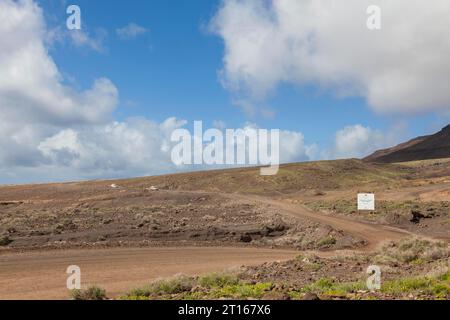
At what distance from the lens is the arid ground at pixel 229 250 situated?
14.1 metres

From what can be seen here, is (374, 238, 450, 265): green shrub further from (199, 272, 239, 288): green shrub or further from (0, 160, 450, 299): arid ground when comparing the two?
(199, 272, 239, 288): green shrub

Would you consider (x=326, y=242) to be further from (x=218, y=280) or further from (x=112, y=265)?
(x=218, y=280)

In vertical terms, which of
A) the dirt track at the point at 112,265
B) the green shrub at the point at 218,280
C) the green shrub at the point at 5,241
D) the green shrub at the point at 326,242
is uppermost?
the green shrub at the point at 218,280

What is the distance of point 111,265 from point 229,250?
28.0 feet

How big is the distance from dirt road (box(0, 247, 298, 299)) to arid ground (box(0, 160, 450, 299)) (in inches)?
2.0

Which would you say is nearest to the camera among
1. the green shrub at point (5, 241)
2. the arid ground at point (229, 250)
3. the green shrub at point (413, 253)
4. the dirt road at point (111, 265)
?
the arid ground at point (229, 250)

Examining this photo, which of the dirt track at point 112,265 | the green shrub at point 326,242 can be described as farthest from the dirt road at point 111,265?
the green shrub at point 326,242

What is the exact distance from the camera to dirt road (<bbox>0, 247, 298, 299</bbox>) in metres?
16.6

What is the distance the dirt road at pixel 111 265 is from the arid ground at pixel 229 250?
5 cm

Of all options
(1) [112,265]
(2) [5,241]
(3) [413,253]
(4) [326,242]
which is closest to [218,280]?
(1) [112,265]

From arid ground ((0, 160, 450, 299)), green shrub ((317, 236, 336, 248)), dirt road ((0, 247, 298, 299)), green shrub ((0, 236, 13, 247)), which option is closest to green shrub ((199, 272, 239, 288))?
arid ground ((0, 160, 450, 299))

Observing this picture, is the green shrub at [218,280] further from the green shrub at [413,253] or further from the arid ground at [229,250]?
the green shrub at [413,253]
